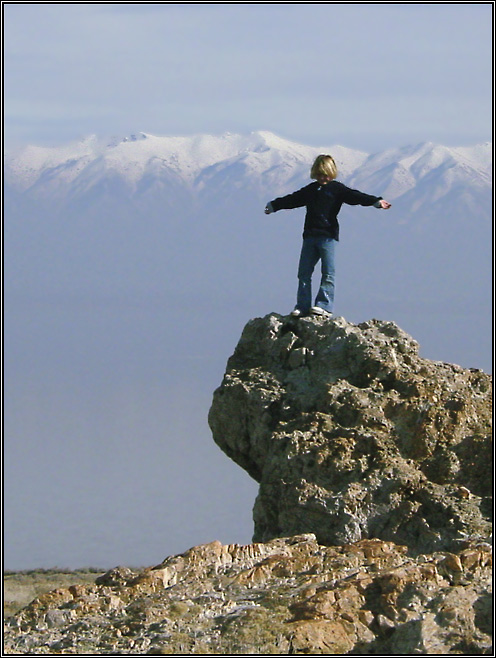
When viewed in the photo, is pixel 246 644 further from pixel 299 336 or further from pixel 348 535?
pixel 299 336

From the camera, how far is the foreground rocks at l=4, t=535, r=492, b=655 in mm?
7176

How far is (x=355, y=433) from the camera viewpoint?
10281mm

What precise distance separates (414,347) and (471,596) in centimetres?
418

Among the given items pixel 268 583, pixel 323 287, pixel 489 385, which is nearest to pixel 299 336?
pixel 323 287

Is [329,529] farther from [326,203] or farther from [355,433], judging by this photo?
[326,203]

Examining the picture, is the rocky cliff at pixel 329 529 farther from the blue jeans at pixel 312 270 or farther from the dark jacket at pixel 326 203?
the dark jacket at pixel 326 203

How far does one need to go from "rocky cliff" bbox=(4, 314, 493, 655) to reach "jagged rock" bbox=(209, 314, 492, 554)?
0.05ft

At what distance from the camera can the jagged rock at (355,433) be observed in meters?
9.76

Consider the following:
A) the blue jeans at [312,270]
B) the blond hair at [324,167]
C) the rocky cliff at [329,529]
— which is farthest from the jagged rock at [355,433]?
the blond hair at [324,167]

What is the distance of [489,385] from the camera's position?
36.5ft

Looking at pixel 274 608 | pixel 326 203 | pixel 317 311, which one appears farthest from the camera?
pixel 326 203

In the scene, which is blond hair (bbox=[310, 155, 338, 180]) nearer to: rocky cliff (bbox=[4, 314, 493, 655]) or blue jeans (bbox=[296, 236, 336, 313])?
blue jeans (bbox=[296, 236, 336, 313])

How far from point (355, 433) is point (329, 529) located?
0.96 metres

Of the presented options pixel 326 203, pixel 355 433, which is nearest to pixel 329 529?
pixel 355 433
